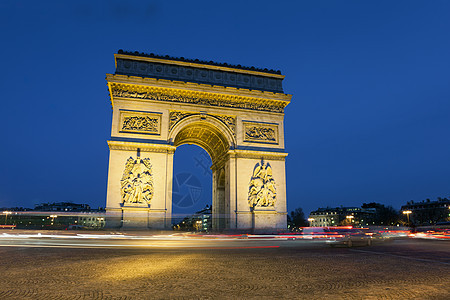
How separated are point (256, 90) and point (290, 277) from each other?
21055 millimetres

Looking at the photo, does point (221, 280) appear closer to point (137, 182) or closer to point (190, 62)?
point (137, 182)

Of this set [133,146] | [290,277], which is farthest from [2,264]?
[133,146]

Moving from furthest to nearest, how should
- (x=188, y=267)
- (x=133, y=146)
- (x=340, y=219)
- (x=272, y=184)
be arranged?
(x=340, y=219) < (x=272, y=184) < (x=133, y=146) < (x=188, y=267)

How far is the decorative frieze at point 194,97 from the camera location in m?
23.1

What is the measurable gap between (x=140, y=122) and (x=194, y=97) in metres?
4.52

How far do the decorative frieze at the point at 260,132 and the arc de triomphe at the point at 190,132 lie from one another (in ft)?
0.26

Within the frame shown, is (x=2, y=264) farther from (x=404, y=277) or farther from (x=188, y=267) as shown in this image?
(x=404, y=277)

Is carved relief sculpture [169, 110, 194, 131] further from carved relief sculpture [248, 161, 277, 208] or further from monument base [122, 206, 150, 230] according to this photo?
Result: carved relief sculpture [248, 161, 277, 208]

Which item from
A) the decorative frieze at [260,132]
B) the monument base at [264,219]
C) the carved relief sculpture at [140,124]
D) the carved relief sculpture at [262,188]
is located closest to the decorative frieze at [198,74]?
the decorative frieze at [260,132]

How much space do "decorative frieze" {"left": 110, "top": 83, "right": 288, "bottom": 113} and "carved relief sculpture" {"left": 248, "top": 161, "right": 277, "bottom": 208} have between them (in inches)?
190

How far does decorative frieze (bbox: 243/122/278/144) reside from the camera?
2503 centimetres

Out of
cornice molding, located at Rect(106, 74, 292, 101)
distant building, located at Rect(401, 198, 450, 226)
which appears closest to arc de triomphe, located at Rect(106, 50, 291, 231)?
cornice molding, located at Rect(106, 74, 292, 101)

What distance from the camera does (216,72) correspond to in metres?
25.4

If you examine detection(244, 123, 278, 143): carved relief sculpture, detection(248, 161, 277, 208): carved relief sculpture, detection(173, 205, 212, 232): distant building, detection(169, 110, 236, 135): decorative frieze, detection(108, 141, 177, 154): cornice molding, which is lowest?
detection(173, 205, 212, 232): distant building
